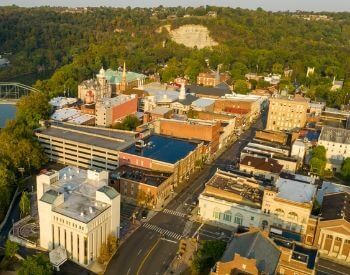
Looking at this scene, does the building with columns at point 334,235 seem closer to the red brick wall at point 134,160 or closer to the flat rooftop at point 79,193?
the flat rooftop at point 79,193

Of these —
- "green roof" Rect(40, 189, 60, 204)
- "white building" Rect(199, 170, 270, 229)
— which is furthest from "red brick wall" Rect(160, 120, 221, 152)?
"green roof" Rect(40, 189, 60, 204)

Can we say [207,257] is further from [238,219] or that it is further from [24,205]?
[24,205]

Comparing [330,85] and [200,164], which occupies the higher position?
[330,85]

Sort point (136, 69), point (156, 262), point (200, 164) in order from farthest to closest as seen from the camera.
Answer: point (136, 69)
point (200, 164)
point (156, 262)

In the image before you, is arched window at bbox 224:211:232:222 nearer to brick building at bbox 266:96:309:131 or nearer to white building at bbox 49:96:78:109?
brick building at bbox 266:96:309:131

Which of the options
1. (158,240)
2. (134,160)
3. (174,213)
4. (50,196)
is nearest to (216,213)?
(174,213)

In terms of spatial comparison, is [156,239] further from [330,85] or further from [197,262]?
[330,85]

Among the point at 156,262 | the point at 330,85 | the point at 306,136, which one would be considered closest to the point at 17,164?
the point at 156,262
